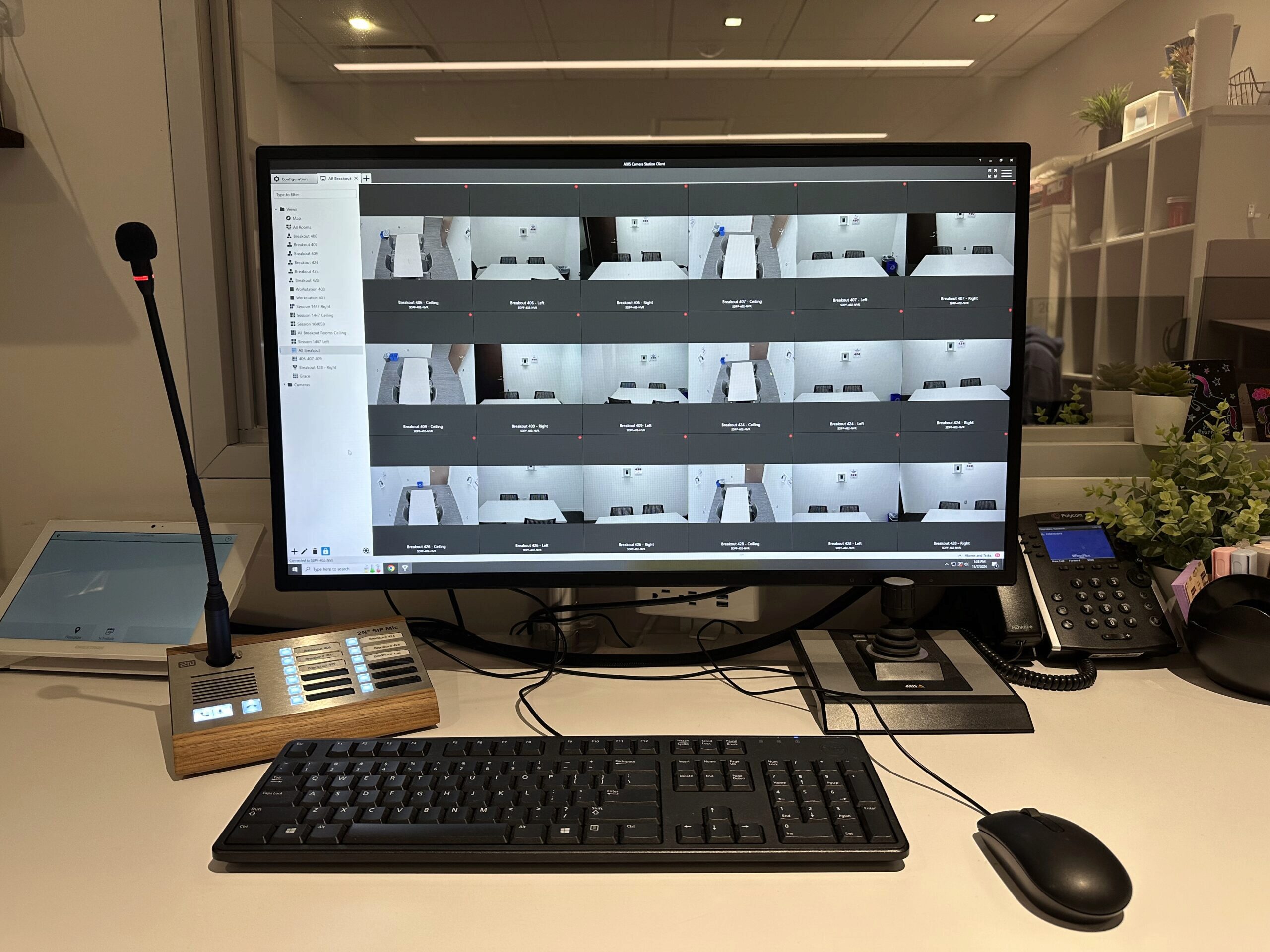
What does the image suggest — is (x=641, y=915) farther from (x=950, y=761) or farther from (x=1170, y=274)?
(x=1170, y=274)

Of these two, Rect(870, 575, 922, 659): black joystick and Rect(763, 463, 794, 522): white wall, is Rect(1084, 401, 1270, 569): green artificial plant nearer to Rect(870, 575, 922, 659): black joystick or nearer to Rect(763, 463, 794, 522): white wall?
Rect(870, 575, 922, 659): black joystick

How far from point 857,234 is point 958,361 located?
0.18m

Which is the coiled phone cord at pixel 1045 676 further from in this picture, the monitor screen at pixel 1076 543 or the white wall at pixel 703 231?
the white wall at pixel 703 231

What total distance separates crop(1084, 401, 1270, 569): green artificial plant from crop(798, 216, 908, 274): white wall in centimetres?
43

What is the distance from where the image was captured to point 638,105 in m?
1.16

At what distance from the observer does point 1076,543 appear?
39.7 inches

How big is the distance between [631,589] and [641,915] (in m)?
0.56

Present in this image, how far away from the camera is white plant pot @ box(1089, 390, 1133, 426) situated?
3.81ft

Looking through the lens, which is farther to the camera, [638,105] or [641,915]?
[638,105]

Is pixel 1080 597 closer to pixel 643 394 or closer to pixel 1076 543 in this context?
pixel 1076 543

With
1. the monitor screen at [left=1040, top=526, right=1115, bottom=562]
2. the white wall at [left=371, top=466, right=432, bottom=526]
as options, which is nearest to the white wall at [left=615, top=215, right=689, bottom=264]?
the white wall at [left=371, top=466, right=432, bottom=526]

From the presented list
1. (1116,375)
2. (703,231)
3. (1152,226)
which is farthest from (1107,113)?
(703,231)

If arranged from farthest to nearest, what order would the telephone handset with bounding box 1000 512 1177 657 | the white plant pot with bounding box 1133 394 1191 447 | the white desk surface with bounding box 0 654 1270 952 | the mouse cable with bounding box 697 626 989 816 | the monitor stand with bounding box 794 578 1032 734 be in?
the white plant pot with bounding box 1133 394 1191 447, the telephone handset with bounding box 1000 512 1177 657, the monitor stand with bounding box 794 578 1032 734, the mouse cable with bounding box 697 626 989 816, the white desk surface with bounding box 0 654 1270 952

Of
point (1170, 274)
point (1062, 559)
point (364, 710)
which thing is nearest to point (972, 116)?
point (1170, 274)
